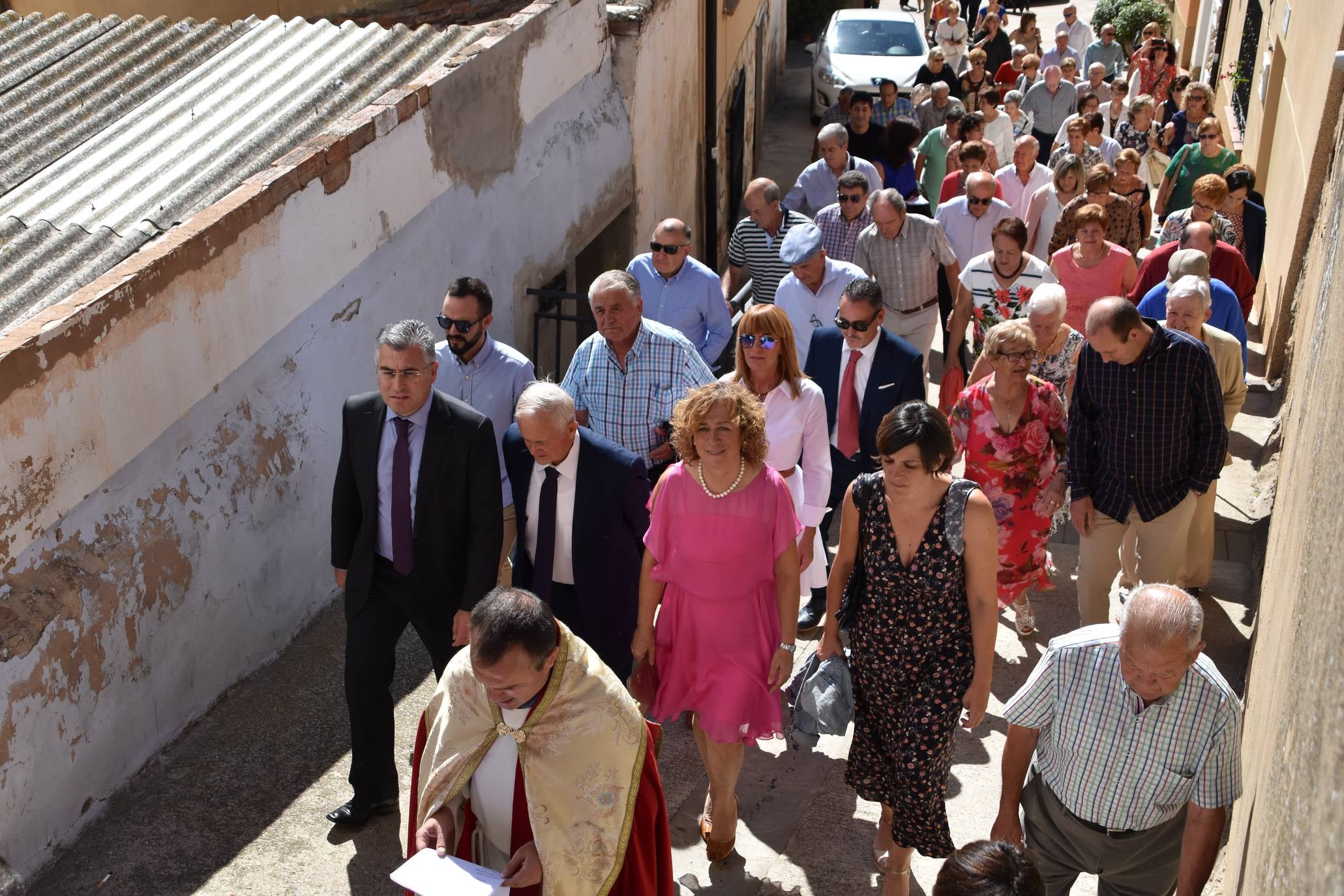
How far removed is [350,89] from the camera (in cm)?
802

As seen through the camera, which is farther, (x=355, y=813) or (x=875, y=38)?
(x=875, y=38)

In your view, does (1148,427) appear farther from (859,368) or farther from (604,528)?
(604,528)

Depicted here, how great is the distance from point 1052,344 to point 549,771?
3954 mm

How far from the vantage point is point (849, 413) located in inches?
256

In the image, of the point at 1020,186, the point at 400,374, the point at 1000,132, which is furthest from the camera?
the point at 1000,132

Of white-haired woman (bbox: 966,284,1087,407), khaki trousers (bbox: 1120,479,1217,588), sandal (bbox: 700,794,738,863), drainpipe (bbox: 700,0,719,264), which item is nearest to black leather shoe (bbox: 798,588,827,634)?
white-haired woman (bbox: 966,284,1087,407)

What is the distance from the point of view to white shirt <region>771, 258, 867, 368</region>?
7.24 meters

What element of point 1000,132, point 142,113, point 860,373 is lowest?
point 1000,132

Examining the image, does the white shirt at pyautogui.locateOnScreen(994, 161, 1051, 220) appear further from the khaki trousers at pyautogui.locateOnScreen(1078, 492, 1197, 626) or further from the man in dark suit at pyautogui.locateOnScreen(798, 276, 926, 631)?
the khaki trousers at pyautogui.locateOnScreen(1078, 492, 1197, 626)

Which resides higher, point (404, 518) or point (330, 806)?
point (404, 518)

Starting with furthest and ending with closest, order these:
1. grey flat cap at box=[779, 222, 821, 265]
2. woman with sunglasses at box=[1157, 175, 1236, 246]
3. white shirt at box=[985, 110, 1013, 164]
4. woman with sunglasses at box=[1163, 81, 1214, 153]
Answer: white shirt at box=[985, 110, 1013, 164], woman with sunglasses at box=[1163, 81, 1214, 153], woman with sunglasses at box=[1157, 175, 1236, 246], grey flat cap at box=[779, 222, 821, 265]

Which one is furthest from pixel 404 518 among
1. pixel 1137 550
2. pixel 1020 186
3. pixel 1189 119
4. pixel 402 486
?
pixel 1189 119

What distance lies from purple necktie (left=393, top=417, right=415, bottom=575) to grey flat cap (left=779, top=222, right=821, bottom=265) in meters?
2.76

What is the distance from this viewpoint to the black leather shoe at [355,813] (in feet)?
17.5
